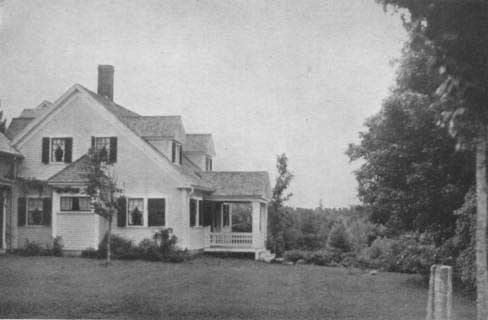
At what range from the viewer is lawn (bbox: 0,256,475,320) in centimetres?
1152

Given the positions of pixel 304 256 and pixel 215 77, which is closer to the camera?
pixel 215 77

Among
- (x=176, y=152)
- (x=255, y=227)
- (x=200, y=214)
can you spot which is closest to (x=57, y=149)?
(x=176, y=152)

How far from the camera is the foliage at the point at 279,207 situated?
29094 millimetres

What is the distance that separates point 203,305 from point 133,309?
150 centimetres

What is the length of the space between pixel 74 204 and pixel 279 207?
10518mm

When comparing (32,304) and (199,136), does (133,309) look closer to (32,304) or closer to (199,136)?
(32,304)

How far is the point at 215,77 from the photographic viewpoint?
18.0 m

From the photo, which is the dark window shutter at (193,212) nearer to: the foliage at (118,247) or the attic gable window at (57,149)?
the foliage at (118,247)

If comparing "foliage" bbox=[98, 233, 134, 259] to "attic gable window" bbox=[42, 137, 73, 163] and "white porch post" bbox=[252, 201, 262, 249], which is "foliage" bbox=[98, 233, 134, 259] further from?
"white porch post" bbox=[252, 201, 262, 249]

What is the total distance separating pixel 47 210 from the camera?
80.6 ft

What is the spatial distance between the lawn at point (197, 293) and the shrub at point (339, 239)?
6819mm

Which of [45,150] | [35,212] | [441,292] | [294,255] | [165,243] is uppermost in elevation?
[45,150]

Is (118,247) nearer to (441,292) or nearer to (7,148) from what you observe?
(7,148)

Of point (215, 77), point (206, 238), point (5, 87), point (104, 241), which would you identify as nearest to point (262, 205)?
point (206, 238)
